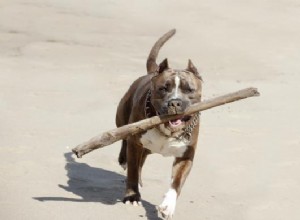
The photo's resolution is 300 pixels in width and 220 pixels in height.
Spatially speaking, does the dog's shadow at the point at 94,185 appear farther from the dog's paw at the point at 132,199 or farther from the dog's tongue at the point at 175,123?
the dog's tongue at the point at 175,123

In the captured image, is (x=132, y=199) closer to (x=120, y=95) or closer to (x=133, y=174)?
(x=133, y=174)

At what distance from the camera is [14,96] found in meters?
10.8

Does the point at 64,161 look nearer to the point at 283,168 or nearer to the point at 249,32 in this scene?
the point at 283,168

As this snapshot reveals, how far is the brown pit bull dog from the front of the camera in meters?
6.34

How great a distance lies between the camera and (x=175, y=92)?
639 cm

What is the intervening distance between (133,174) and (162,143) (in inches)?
16.2

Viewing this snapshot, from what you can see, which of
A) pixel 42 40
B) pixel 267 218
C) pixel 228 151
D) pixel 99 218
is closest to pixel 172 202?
pixel 99 218

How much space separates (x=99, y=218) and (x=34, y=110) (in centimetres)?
405

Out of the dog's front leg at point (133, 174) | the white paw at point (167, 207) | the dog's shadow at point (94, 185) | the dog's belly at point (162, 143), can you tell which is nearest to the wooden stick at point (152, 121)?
the dog's belly at point (162, 143)

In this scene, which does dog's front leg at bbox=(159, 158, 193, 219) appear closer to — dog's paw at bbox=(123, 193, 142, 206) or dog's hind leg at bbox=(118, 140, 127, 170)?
dog's paw at bbox=(123, 193, 142, 206)

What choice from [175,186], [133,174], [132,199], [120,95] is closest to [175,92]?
[175,186]

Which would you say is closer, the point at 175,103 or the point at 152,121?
the point at 175,103

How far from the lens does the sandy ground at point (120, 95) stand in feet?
23.3

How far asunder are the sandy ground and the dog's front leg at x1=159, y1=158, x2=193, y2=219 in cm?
31
